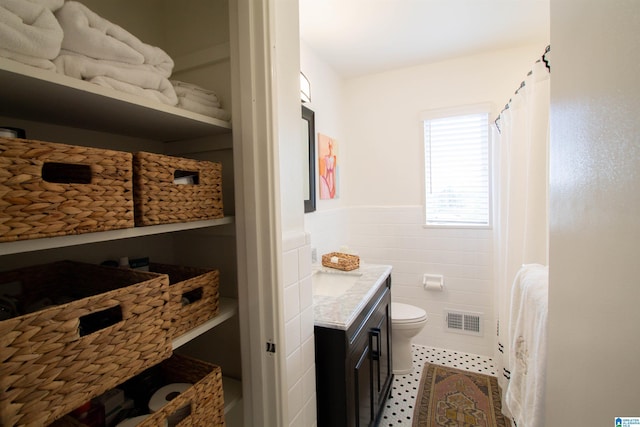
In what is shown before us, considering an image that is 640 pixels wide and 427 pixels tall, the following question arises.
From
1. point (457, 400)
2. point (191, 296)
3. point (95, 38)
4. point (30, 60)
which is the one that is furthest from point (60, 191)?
point (457, 400)

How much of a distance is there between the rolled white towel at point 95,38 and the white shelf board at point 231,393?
3.44 ft

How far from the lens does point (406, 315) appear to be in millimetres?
2195

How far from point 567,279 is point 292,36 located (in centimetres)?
115

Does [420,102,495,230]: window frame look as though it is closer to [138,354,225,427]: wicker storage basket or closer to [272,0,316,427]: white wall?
[272,0,316,427]: white wall

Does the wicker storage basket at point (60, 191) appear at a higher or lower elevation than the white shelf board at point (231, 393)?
higher

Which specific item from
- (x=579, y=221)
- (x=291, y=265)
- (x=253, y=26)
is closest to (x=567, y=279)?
(x=579, y=221)

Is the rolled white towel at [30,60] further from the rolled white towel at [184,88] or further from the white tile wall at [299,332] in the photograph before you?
the white tile wall at [299,332]

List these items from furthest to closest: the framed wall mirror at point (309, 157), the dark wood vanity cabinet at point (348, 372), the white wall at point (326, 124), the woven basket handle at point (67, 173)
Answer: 1. the white wall at point (326, 124)
2. the framed wall mirror at point (309, 157)
3. the dark wood vanity cabinet at point (348, 372)
4. the woven basket handle at point (67, 173)

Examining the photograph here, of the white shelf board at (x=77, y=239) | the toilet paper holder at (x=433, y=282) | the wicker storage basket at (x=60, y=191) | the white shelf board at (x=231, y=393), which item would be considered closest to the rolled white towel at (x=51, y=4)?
the wicker storage basket at (x=60, y=191)

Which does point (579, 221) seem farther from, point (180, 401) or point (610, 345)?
point (180, 401)

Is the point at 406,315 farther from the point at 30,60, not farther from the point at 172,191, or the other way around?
the point at 30,60

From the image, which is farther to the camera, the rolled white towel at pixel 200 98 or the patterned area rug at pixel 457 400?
the patterned area rug at pixel 457 400

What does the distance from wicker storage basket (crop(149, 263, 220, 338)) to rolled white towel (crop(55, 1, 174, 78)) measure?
1.89ft

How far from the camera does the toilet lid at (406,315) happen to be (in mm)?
Answer: 2135
